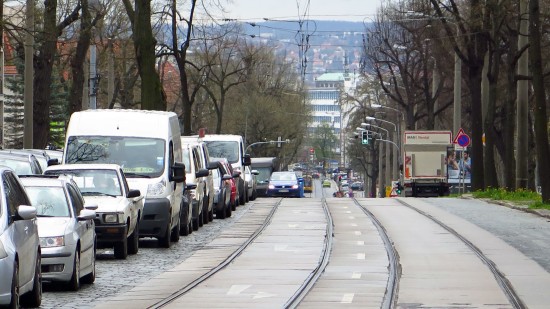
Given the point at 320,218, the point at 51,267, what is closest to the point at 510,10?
the point at 320,218

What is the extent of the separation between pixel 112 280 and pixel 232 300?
341cm

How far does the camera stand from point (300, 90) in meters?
134

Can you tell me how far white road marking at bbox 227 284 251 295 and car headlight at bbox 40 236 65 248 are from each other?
7.17 ft

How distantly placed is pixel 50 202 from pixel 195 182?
521 inches

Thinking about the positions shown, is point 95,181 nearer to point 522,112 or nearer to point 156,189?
point 156,189

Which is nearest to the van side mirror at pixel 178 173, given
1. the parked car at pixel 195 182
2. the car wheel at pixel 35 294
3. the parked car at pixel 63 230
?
the parked car at pixel 195 182

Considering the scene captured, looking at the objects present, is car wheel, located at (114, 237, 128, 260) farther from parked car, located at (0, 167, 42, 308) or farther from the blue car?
the blue car

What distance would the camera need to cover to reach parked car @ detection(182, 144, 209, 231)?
3083 centimetres

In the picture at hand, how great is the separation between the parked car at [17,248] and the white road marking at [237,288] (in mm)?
2926

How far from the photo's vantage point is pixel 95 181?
23.7 metres

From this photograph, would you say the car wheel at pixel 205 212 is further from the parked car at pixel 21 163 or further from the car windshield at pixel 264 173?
the car windshield at pixel 264 173

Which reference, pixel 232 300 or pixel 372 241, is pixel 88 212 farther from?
pixel 372 241

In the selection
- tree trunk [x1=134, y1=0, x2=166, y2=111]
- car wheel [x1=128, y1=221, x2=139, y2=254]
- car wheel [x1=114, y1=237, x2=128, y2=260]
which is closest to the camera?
car wheel [x1=114, y1=237, x2=128, y2=260]

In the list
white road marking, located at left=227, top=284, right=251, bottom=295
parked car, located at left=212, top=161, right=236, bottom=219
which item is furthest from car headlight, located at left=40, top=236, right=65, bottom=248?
parked car, located at left=212, top=161, right=236, bottom=219
